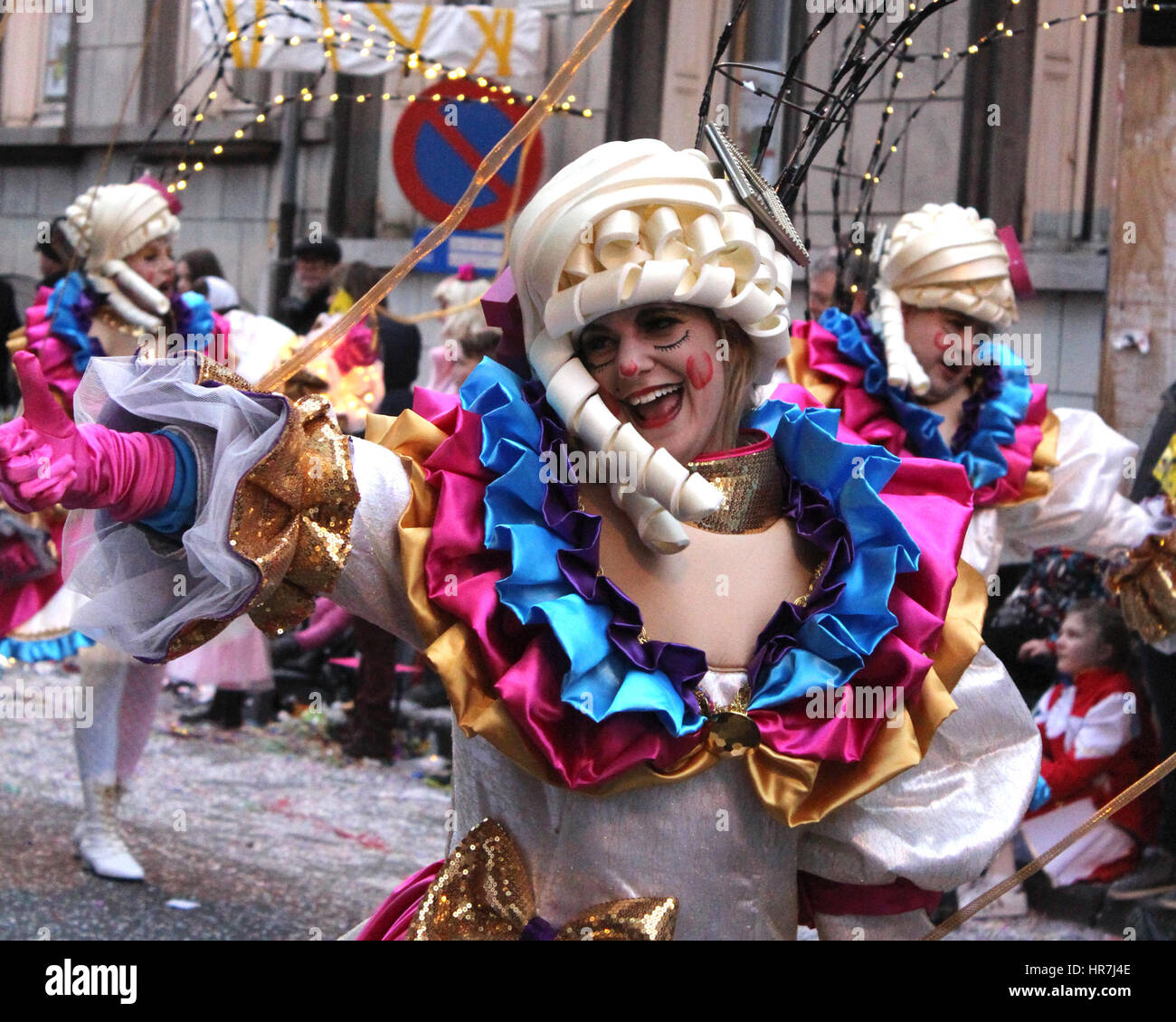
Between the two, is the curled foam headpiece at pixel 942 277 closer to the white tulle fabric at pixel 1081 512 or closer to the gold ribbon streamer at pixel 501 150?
the white tulle fabric at pixel 1081 512

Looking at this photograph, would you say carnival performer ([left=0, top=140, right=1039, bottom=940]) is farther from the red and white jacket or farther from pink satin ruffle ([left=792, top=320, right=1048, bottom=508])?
the red and white jacket

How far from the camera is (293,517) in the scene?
223 centimetres

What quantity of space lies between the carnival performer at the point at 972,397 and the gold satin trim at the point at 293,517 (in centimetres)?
210

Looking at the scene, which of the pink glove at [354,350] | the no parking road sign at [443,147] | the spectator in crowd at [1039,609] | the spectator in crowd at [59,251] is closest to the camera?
the spectator in crowd at [1039,609]

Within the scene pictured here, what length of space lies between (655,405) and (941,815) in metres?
0.75

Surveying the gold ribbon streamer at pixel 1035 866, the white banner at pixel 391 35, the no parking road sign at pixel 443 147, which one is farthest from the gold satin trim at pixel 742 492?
the white banner at pixel 391 35

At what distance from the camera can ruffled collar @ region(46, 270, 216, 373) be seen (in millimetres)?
5109

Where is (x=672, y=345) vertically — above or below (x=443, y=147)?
below

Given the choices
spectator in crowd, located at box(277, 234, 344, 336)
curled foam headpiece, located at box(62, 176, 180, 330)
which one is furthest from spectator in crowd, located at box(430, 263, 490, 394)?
curled foam headpiece, located at box(62, 176, 180, 330)

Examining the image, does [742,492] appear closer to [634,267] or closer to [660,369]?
[660,369]

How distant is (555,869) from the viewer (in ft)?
7.82

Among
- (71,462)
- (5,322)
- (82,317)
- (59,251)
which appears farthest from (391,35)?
(71,462)

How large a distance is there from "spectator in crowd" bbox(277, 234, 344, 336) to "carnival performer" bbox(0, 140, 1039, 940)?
479 centimetres

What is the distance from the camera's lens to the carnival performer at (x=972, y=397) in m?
4.13
